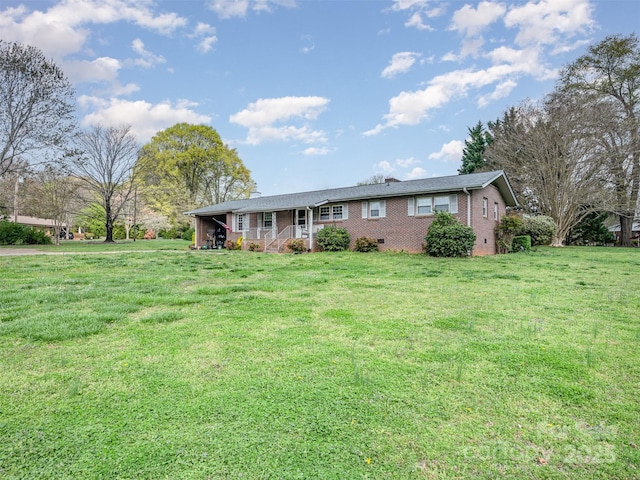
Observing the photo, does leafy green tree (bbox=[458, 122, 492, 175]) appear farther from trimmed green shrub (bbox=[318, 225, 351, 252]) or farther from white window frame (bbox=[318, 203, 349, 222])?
trimmed green shrub (bbox=[318, 225, 351, 252])

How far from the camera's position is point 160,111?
111 feet

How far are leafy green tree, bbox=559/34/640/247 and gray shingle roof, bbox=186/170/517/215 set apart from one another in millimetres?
8430

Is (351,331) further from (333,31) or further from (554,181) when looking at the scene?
(554,181)

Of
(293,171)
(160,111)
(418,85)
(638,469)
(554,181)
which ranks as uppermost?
(160,111)

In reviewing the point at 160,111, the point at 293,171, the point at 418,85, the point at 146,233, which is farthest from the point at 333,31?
the point at 146,233

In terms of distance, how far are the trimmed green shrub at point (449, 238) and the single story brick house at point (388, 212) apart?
3.76ft

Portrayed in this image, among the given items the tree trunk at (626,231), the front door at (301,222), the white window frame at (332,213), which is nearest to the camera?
the white window frame at (332,213)

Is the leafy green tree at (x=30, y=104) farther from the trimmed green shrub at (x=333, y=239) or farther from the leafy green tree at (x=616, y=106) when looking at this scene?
the leafy green tree at (x=616, y=106)

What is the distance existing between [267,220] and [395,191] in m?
9.12

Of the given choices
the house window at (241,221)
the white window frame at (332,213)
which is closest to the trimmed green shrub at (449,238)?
the white window frame at (332,213)

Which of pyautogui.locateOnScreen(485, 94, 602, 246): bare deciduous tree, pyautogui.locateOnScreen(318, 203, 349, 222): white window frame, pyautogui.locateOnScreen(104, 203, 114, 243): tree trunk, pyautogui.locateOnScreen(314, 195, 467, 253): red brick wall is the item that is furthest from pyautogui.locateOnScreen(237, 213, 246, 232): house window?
pyautogui.locateOnScreen(485, 94, 602, 246): bare deciduous tree

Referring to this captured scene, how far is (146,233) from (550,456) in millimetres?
44872

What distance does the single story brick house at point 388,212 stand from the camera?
16.9m

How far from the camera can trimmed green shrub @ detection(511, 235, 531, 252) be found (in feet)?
63.8
